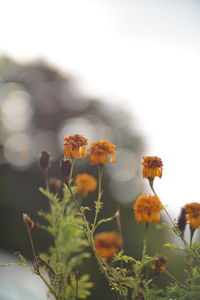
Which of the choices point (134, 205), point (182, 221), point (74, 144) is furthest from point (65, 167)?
point (182, 221)

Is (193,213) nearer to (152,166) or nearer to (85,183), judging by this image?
(152,166)

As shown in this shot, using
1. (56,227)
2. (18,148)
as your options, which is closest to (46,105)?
(18,148)

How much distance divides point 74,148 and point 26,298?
6.66ft

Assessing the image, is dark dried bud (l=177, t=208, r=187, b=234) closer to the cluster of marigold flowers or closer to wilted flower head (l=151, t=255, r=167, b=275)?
the cluster of marigold flowers

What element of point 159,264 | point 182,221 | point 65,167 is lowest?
point 159,264

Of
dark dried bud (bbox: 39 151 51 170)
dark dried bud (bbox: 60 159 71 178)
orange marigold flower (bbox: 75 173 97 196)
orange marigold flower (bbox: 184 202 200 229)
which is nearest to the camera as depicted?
orange marigold flower (bbox: 184 202 200 229)

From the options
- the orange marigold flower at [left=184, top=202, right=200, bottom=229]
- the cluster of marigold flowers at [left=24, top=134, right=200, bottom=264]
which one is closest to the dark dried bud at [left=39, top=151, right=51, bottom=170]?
the cluster of marigold flowers at [left=24, top=134, right=200, bottom=264]

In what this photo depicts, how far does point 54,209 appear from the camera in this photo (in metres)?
1.85

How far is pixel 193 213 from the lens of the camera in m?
1.38

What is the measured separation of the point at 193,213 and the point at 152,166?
10.1 inches

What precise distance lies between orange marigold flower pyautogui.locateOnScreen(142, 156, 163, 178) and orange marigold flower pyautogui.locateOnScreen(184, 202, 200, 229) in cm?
22

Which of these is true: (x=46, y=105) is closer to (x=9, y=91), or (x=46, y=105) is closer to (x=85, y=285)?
(x=9, y=91)

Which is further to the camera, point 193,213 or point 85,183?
point 85,183

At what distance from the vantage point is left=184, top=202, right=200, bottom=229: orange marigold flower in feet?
4.49
